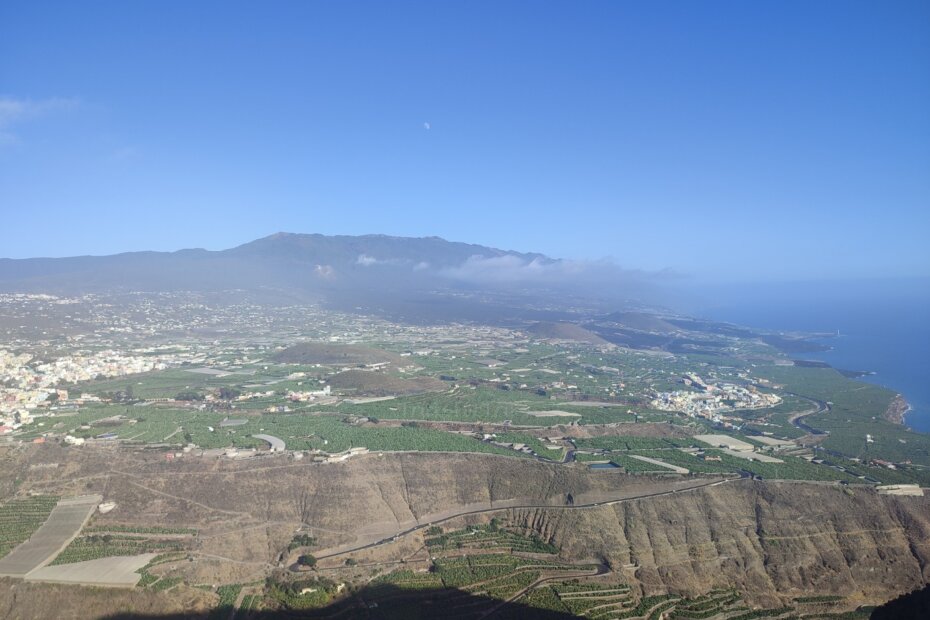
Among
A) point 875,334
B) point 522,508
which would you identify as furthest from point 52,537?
point 875,334

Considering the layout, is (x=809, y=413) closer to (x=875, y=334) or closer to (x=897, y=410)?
(x=897, y=410)

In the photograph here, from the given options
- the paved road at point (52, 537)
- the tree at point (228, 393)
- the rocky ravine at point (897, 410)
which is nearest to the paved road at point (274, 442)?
the paved road at point (52, 537)

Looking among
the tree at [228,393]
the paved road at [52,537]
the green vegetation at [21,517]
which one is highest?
the tree at [228,393]

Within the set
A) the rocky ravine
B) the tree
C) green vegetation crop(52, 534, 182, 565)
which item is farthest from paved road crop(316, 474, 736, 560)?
the tree

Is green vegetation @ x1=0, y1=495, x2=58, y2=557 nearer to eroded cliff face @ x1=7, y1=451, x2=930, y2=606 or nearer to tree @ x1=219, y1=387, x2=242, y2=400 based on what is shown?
eroded cliff face @ x1=7, y1=451, x2=930, y2=606

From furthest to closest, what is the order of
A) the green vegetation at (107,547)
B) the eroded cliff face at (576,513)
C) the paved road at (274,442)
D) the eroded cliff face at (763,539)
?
1. the paved road at (274,442)
2. the eroded cliff face at (576,513)
3. the eroded cliff face at (763,539)
4. the green vegetation at (107,547)

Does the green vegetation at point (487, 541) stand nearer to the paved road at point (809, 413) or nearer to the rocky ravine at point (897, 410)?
the paved road at point (809, 413)
